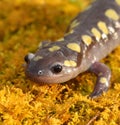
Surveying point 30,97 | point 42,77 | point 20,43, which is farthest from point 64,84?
point 20,43

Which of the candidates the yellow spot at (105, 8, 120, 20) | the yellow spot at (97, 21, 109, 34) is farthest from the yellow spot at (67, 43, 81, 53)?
the yellow spot at (105, 8, 120, 20)

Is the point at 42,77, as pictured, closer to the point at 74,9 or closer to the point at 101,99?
the point at 101,99

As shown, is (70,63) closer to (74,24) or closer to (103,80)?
(103,80)

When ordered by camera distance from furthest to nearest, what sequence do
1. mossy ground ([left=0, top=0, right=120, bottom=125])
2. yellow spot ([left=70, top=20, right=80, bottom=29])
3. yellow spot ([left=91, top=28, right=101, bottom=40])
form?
yellow spot ([left=70, top=20, right=80, bottom=29])
yellow spot ([left=91, top=28, right=101, bottom=40])
mossy ground ([left=0, top=0, right=120, bottom=125])

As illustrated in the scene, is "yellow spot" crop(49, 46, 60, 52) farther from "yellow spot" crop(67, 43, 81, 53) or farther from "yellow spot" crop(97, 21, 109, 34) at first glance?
"yellow spot" crop(97, 21, 109, 34)

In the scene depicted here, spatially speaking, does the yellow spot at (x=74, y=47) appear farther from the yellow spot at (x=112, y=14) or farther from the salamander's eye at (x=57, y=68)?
the yellow spot at (x=112, y=14)

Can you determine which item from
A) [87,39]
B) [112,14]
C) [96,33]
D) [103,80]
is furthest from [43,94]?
[112,14]

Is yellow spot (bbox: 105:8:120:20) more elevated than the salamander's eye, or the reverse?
yellow spot (bbox: 105:8:120:20)

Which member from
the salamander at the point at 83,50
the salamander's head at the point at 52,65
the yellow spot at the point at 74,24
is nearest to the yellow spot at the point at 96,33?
the salamander at the point at 83,50
